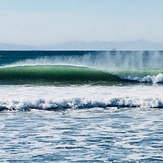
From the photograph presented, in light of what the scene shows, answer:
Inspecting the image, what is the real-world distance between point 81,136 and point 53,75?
18346 mm

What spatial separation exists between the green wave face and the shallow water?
468 inches

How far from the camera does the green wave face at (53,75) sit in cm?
2678

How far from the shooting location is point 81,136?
10945mm

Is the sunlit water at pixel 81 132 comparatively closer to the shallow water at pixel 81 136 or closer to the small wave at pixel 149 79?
the shallow water at pixel 81 136

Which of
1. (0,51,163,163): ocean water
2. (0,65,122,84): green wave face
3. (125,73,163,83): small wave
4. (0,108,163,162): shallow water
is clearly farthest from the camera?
(125,73,163,83): small wave

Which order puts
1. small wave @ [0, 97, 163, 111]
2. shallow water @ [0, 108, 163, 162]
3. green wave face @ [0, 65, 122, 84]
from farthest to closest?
1. green wave face @ [0, 65, 122, 84]
2. small wave @ [0, 97, 163, 111]
3. shallow water @ [0, 108, 163, 162]

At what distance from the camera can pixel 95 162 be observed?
345 inches

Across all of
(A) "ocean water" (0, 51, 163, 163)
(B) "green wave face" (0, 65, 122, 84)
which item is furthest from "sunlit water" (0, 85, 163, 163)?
(B) "green wave face" (0, 65, 122, 84)

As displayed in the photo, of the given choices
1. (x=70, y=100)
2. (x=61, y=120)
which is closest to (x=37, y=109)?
(x=70, y=100)

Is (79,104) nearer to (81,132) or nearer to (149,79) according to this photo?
(81,132)

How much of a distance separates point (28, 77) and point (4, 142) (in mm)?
17810

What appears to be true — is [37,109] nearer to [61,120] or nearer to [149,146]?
[61,120]

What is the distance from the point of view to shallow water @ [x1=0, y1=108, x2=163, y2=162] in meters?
9.20

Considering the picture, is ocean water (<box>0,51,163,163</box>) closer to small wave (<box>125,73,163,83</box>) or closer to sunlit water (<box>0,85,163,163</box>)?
sunlit water (<box>0,85,163,163</box>)
